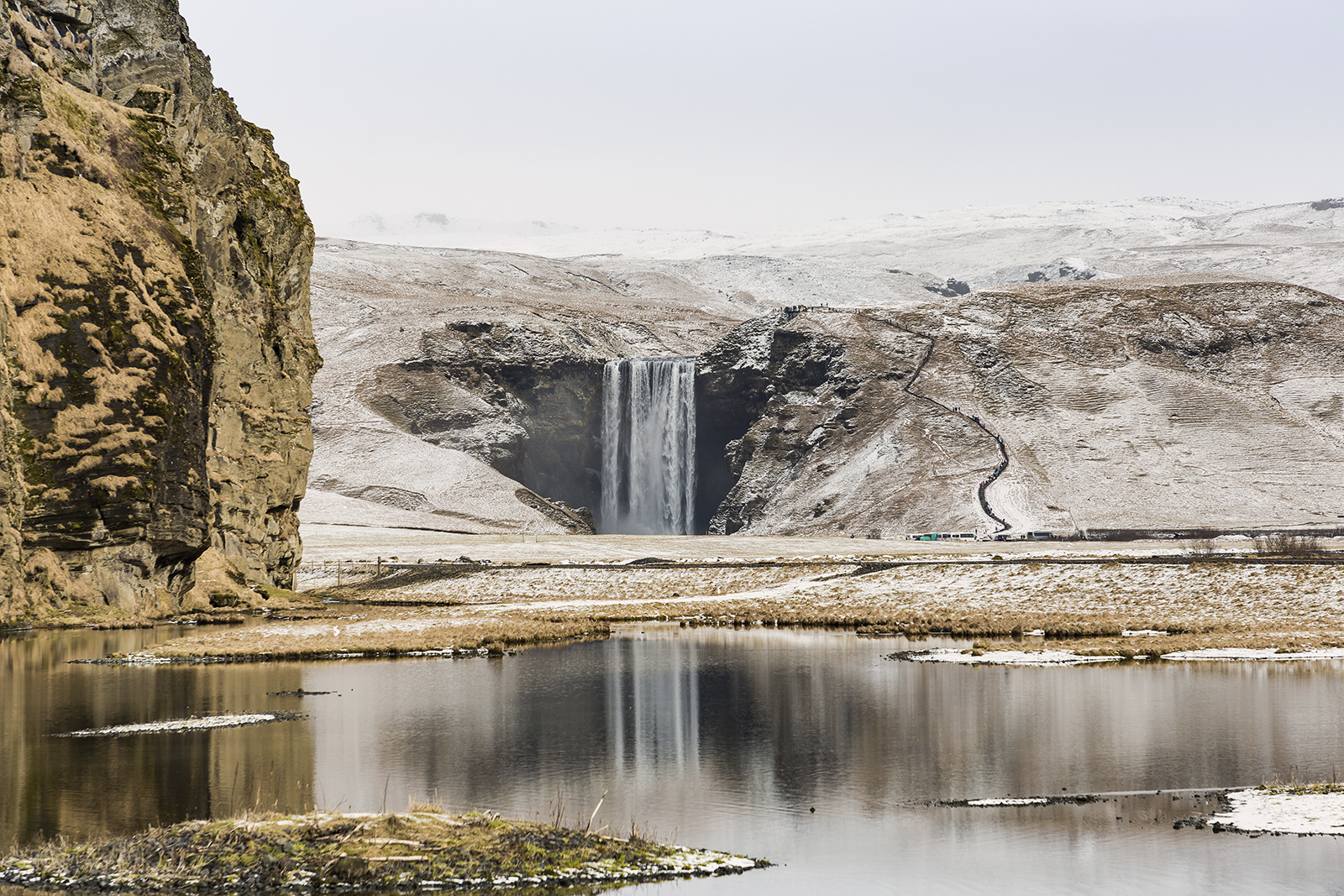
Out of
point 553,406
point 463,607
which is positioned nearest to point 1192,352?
point 553,406

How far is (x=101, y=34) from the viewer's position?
192ft

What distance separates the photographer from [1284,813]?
55.2 ft

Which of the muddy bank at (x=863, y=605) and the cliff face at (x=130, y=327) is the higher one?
the cliff face at (x=130, y=327)

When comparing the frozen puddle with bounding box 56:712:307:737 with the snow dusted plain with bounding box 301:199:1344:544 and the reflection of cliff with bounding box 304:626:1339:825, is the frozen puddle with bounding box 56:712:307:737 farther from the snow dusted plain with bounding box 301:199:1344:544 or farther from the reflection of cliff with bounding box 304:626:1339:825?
the snow dusted plain with bounding box 301:199:1344:544

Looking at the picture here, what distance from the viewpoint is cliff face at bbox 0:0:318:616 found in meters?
46.0

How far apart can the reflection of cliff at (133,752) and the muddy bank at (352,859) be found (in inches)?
83.3

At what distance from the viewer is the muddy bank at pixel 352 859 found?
44.0 ft

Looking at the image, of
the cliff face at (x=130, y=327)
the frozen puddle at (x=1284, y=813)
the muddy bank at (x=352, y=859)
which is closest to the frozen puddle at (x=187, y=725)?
the muddy bank at (x=352, y=859)

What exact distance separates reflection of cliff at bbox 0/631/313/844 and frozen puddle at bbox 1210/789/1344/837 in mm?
12801

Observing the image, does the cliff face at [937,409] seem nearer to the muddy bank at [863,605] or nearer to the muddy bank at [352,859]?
the muddy bank at [863,605]

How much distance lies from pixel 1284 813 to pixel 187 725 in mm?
19436

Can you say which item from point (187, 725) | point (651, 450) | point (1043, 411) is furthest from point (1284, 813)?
point (651, 450)

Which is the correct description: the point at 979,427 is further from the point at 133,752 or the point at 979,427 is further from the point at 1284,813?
the point at 133,752

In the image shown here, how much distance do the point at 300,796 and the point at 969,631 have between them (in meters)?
30.4
